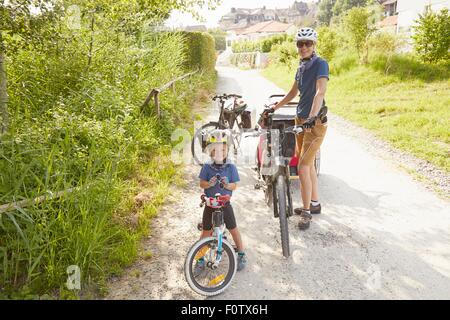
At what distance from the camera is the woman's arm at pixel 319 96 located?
3.55 metres

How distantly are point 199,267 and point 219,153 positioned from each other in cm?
117

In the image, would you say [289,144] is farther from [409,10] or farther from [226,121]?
[409,10]

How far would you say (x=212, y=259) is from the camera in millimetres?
3113

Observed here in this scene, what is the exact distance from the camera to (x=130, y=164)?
5281mm

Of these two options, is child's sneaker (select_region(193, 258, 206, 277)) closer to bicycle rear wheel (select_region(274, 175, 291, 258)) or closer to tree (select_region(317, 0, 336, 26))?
bicycle rear wheel (select_region(274, 175, 291, 258))

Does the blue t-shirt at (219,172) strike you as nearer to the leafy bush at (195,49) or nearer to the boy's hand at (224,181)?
the boy's hand at (224,181)

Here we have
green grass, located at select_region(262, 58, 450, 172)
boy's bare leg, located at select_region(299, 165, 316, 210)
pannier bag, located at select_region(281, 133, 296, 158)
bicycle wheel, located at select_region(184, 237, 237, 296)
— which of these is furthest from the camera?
green grass, located at select_region(262, 58, 450, 172)

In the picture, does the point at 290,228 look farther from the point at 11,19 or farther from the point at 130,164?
the point at 11,19

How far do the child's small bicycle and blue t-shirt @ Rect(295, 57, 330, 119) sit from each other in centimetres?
158

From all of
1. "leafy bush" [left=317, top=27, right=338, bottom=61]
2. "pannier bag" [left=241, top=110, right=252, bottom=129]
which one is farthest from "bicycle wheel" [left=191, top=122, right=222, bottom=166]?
"leafy bush" [left=317, top=27, right=338, bottom=61]

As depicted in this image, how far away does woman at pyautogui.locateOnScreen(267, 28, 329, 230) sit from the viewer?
358 centimetres

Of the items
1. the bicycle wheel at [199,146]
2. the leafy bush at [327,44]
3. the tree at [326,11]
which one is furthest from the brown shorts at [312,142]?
the tree at [326,11]

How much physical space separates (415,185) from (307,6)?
115 m
